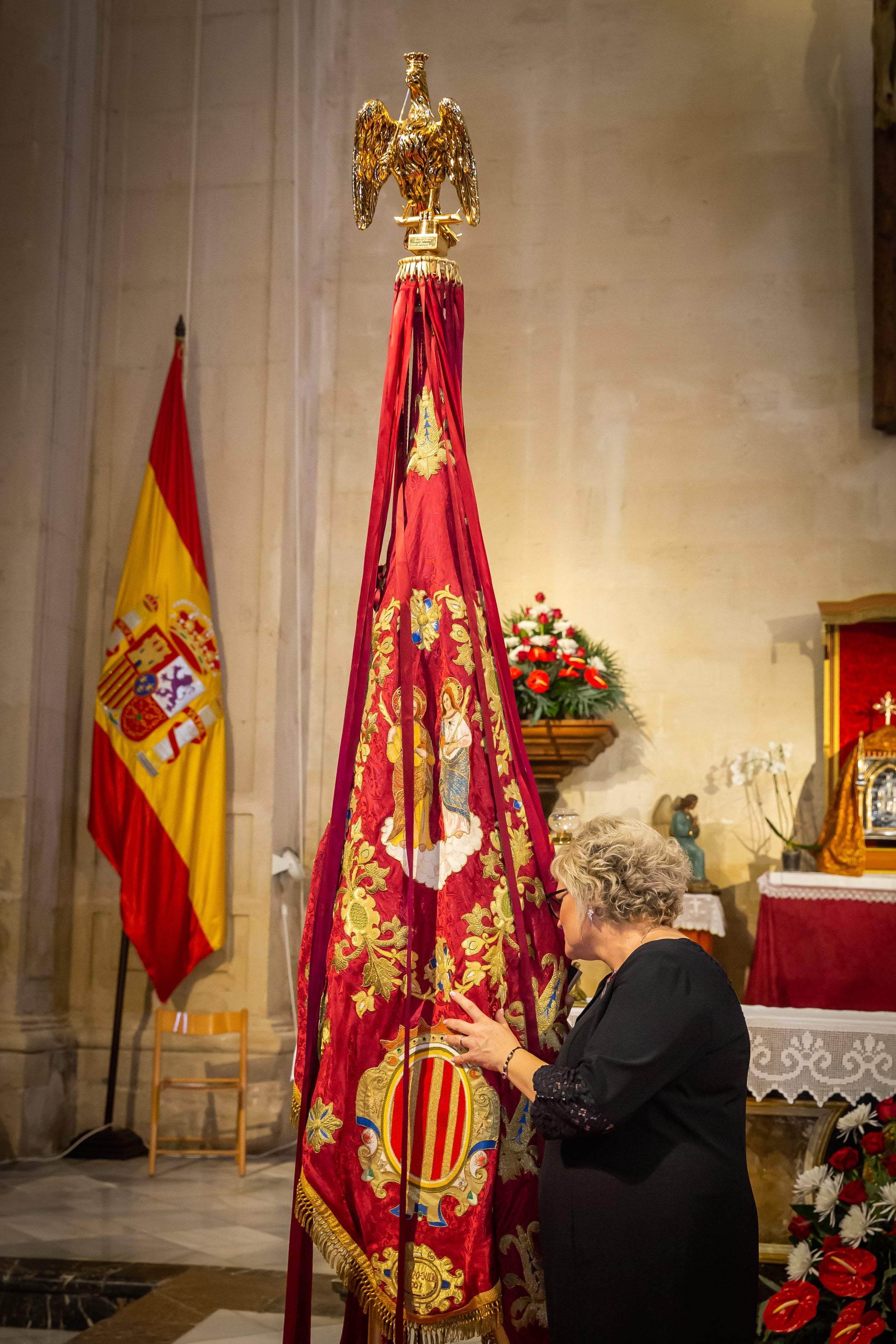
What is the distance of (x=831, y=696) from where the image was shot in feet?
21.1

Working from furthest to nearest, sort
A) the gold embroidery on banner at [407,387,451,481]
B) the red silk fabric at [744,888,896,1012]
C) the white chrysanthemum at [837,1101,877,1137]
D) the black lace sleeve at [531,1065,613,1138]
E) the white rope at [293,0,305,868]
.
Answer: the white rope at [293,0,305,868]
the red silk fabric at [744,888,896,1012]
the white chrysanthemum at [837,1101,877,1137]
the gold embroidery on banner at [407,387,451,481]
the black lace sleeve at [531,1065,613,1138]

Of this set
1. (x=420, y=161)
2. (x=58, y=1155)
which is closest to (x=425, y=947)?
(x=420, y=161)

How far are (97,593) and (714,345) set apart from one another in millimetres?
3781

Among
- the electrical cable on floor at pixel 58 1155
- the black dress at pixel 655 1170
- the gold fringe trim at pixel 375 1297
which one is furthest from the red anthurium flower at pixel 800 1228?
the electrical cable on floor at pixel 58 1155

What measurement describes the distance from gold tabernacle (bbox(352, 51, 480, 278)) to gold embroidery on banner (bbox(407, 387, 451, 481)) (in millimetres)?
319

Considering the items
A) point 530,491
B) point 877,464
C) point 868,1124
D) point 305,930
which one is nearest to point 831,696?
point 877,464

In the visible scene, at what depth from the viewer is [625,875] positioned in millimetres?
2234

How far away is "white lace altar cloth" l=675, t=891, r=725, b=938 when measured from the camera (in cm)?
599

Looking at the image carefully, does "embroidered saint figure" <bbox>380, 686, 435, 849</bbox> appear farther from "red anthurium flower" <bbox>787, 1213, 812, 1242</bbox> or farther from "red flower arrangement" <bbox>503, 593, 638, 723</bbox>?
"red flower arrangement" <bbox>503, 593, 638, 723</bbox>

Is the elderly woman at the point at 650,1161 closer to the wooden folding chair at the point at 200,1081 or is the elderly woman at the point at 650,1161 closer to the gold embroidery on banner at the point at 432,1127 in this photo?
the gold embroidery on banner at the point at 432,1127

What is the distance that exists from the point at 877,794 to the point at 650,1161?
14.1 feet

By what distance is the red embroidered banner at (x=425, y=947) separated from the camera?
7.52 ft

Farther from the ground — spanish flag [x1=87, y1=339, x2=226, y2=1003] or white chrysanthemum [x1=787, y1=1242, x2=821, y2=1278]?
spanish flag [x1=87, y1=339, x2=226, y2=1003]

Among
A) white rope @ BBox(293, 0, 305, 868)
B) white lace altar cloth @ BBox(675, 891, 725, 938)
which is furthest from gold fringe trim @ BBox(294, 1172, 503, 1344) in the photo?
white rope @ BBox(293, 0, 305, 868)
